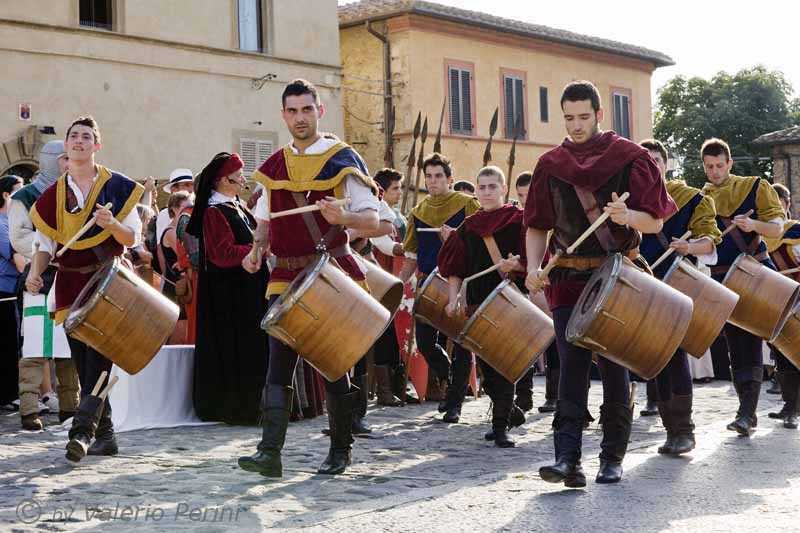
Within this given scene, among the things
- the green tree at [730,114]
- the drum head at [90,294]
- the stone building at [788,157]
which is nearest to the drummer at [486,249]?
the drum head at [90,294]

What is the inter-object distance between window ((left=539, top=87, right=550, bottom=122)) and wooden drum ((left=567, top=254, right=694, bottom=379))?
26.9 meters

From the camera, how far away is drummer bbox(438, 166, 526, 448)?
851 centimetres

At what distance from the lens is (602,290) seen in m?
5.84

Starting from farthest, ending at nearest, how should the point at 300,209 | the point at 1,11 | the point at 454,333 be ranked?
the point at 1,11 < the point at 454,333 < the point at 300,209

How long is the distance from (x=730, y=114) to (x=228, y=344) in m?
44.8

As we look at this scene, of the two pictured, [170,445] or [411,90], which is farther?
[411,90]

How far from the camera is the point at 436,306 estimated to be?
9.11 meters

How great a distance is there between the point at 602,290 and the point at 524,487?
1.01m

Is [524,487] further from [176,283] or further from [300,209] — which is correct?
[176,283]

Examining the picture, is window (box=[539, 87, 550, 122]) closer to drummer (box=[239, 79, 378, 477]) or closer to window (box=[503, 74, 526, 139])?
window (box=[503, 74, 526, 139])

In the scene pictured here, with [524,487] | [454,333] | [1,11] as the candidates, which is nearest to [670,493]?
[524,487]

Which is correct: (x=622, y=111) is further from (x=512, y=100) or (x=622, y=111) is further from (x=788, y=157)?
(x=788, y=157)

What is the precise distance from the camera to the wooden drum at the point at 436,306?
29.3 ft

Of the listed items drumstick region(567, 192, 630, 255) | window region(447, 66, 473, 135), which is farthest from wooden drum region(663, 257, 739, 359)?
window region(447, 66, 473, 135)
